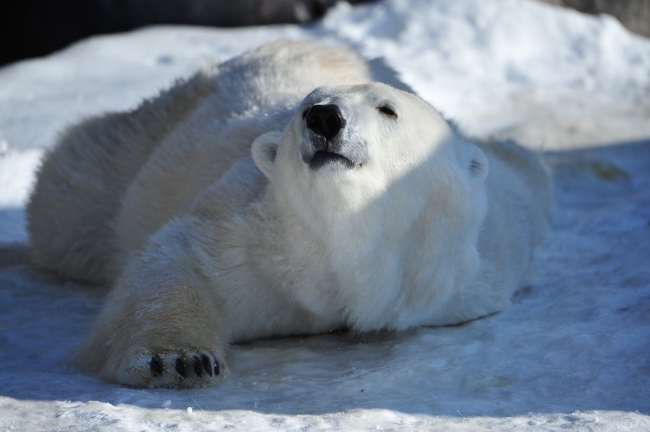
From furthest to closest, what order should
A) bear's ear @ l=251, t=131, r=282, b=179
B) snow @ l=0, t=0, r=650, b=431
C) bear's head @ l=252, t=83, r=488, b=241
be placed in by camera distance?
bear's ear @ l=251, t=131, r=282, b=179, bear's head @ l=252, t=83, r=488, b=241, snow @ l=0, t=0, r=650, b=431

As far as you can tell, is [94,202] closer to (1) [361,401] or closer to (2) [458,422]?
(1) [361,401]

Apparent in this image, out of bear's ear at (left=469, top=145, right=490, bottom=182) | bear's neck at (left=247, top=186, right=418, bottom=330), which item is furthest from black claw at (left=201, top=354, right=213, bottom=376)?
bear's ear at (left=469, top=145, right=490, bottom=182)

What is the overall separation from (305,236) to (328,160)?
0.40m

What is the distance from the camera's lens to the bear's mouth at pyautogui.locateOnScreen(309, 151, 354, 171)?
103 inches

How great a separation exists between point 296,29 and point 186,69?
64.5 inches

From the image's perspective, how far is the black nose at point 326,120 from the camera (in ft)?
8.50

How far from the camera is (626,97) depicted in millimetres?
7352

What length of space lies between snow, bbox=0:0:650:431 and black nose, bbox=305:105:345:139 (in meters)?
0.83

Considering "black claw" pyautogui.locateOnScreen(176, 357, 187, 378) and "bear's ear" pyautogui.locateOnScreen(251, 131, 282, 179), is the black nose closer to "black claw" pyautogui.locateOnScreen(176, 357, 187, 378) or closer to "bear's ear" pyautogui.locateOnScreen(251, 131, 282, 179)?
"bear's ear" pyautogui.locateOnScreen(251, 131, 282, 179)

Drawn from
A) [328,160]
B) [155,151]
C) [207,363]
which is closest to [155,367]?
[207,363]

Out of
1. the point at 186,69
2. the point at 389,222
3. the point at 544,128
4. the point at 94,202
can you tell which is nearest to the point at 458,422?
the point at 389,222

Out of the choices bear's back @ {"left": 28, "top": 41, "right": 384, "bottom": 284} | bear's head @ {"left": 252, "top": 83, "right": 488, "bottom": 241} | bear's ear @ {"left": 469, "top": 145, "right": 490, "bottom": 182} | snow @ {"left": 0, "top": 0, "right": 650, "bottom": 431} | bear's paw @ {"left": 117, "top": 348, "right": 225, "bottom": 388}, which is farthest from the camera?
bear's back @ {"left": 28, "top": 41, "right": 384, "bottom": 284}

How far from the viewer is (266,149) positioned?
3.06m

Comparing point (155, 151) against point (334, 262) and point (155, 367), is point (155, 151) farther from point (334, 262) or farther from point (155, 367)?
point (155, 367)
